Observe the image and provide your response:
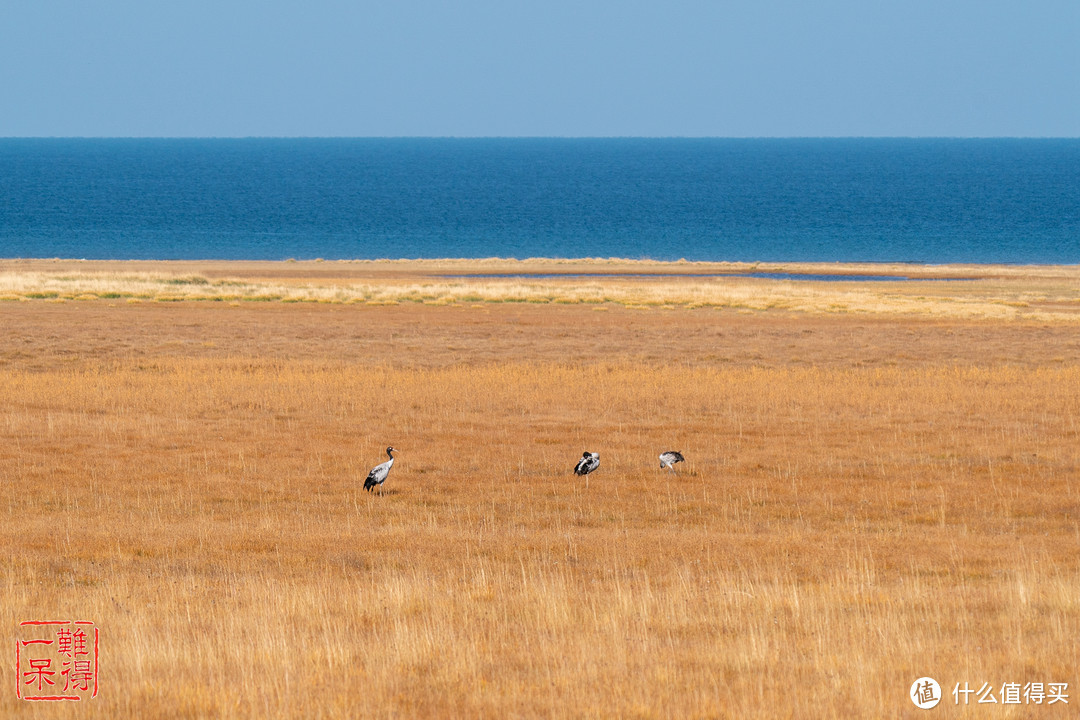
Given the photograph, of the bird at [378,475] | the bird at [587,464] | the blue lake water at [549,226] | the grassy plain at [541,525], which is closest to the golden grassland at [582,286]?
the grassy plain at [541,525]

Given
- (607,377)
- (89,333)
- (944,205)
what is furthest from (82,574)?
(944,205)

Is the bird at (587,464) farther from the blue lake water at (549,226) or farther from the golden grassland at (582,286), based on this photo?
the blue lake water at (549,226)

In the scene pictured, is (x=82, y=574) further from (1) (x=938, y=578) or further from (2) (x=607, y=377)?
(2) (x=607, y=377)

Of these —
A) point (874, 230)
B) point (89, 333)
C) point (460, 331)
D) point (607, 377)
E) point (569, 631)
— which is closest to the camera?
point (569, 631)

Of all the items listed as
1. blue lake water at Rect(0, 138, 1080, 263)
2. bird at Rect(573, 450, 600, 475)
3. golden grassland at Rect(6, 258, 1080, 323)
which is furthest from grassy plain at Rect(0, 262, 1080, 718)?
blue lake water at Rect(0, 138, 1080, 263)

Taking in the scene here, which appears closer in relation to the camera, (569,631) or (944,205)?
(569,631)

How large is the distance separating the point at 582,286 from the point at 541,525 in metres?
51.3

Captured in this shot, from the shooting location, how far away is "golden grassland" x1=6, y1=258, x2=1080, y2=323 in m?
52.4

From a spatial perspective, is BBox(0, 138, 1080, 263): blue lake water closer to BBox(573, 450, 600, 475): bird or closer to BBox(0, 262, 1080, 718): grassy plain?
BBox(0, 262, 1080, 718): grassy plain

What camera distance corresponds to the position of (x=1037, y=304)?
55156 millimetres

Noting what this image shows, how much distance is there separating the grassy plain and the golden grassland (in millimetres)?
17133

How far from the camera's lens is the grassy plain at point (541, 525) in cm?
784

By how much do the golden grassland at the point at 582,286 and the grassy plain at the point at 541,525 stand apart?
17.1 m

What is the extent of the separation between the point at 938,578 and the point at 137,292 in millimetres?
48737
